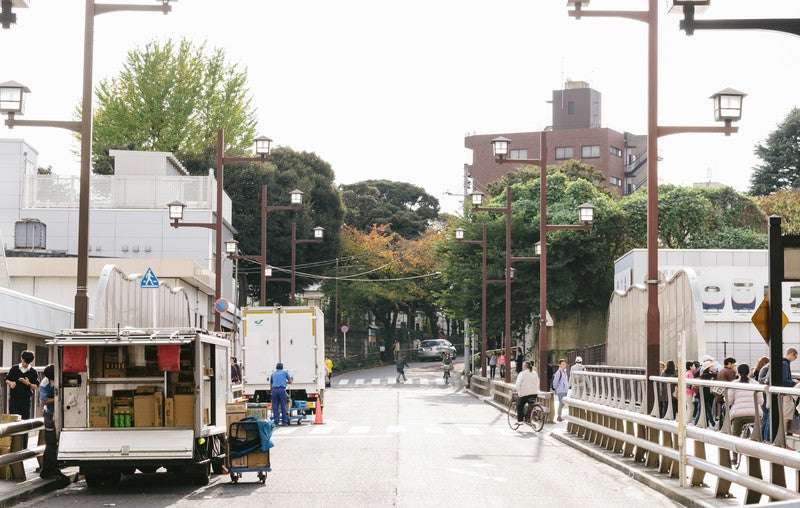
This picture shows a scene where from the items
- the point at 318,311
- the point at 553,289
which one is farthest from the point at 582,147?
the point at 318,311

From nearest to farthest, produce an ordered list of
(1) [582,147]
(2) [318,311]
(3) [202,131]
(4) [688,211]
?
(2) [318,311]
(4) [688,211]
(3) [202,131]
(1) [582,147]

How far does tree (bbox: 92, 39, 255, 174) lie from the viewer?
73938 millimetres

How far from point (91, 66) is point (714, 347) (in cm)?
3658

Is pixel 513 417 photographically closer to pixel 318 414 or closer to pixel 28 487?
pixel 318 414

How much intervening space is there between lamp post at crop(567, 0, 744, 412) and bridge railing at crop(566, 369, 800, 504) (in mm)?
599

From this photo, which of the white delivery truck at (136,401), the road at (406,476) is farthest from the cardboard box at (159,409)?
the road at (406,476)

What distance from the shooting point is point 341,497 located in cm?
1440

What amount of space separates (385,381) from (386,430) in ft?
120

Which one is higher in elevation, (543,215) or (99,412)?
(543,215)

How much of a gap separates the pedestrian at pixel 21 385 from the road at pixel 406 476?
8.31ft

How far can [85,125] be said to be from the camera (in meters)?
19.3

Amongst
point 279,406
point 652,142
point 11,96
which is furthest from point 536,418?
point 11,96

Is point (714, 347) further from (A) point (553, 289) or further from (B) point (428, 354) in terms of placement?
(B) point (428, 354)

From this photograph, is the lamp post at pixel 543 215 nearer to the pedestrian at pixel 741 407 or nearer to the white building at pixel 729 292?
the white building at pixel 729 292
